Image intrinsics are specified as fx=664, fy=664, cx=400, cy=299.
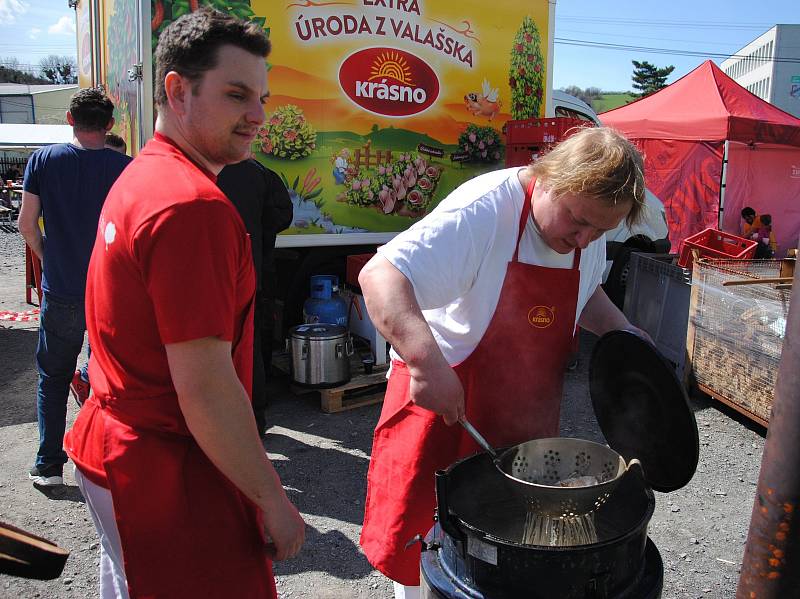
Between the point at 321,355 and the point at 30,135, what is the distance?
21966mm

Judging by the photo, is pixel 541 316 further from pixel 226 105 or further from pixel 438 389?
pixel 226 105

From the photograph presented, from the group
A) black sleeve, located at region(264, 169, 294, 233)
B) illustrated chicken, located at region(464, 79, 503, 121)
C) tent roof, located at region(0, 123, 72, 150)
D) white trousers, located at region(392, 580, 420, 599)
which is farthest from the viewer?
tent roof, located at region(0, 123, 72, 150)

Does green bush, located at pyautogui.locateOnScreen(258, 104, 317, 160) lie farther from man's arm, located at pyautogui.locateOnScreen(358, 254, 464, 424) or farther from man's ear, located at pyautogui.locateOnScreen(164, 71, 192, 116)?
man's ear, located at pyautogui.locateOnScreen(164, 71, 192, 116)

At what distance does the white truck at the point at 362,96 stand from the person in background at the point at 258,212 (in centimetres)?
72

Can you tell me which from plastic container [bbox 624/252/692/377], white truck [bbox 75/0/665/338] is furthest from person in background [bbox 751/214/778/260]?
white truck [bbox 75/0/665/338]

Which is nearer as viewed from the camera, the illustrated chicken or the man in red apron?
the man in red apron

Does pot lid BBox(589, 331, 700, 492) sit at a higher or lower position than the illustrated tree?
lower

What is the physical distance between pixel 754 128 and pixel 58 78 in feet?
275

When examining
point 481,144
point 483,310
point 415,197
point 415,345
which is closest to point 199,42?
point 415,345

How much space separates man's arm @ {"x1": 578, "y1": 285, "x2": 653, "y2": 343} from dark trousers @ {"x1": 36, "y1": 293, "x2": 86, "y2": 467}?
2546mm

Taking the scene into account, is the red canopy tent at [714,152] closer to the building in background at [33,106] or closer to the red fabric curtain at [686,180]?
the red fabric curtain at [686,180]

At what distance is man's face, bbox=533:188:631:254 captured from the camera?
175 centimetres

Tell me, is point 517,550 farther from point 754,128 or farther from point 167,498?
point 754,128

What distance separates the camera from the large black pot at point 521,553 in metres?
1.38
